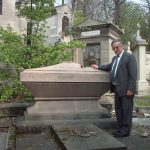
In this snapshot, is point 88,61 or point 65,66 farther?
point 88,61

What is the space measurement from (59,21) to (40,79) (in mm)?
10635

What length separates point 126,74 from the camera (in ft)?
22.1

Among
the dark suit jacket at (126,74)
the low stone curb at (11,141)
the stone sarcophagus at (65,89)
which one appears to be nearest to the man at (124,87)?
the dark suit jacket at (126,74)

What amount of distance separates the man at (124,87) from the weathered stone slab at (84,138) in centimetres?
63

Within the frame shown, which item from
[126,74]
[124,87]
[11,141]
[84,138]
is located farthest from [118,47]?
[11,141]

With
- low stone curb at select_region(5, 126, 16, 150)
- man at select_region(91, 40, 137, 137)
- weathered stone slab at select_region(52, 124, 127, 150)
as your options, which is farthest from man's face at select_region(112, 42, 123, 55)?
low stone curb at select_region(5, 126, 16, 150)

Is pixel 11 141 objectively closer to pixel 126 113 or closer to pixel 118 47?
pixel 126 113

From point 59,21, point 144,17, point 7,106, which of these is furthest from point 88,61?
point 144,17

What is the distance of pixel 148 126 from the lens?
7535 millimetres

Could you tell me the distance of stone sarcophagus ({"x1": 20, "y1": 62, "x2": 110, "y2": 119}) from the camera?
278 inches

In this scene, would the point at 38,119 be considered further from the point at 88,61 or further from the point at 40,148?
the point at 88,61

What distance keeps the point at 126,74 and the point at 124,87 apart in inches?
9.1

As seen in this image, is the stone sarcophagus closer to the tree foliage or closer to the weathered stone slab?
the weathered stone slab

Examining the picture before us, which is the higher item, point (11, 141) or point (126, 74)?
point (126, 74)
